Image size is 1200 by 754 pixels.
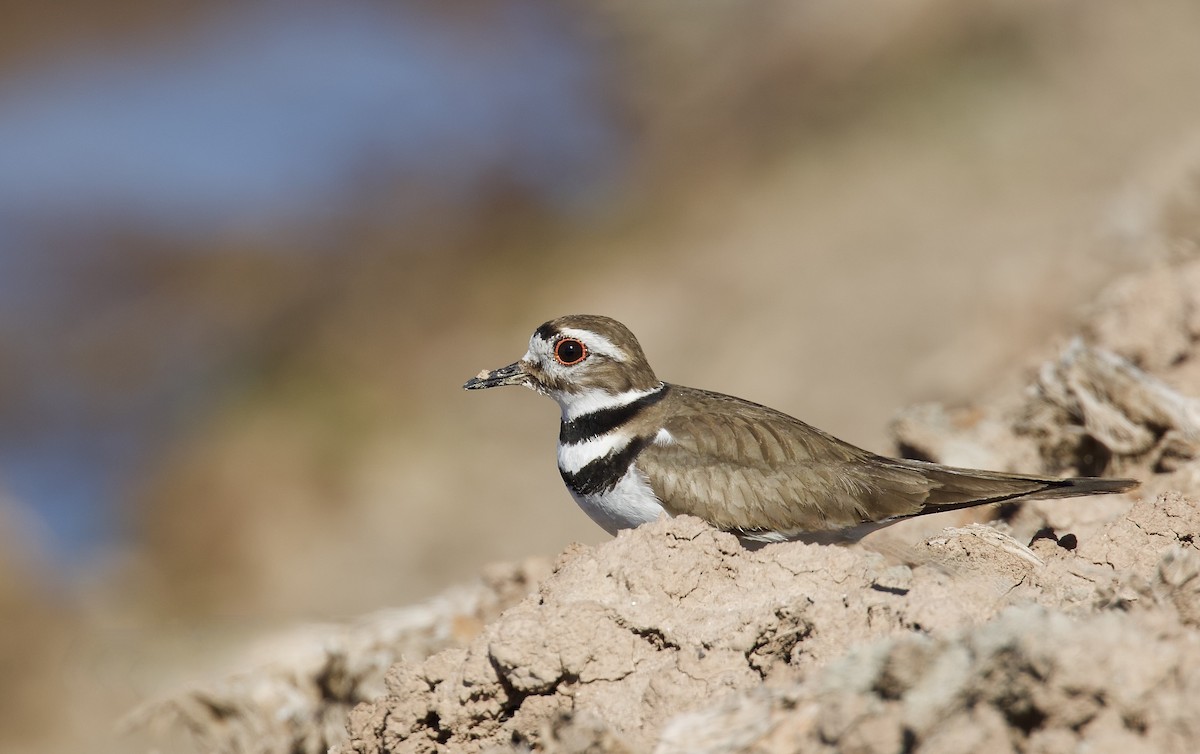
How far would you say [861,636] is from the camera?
351 centimetres

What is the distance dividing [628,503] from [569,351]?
98cm

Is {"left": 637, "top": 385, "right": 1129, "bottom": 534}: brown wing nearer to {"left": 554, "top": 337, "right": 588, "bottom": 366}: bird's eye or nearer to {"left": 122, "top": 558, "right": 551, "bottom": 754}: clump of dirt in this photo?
{"left": 554, "top": 337, "right": 588, "bottom": 366}: bird's eye

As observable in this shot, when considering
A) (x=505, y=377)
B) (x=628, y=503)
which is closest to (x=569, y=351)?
(x=505, y=377)

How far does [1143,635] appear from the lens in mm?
2779

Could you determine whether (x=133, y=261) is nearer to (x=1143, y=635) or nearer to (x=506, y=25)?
(x=506, y=25)

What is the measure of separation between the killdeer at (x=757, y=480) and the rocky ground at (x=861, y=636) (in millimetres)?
229

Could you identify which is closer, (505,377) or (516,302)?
(505,377)

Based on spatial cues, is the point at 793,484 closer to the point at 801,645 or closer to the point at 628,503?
the point at 628,503

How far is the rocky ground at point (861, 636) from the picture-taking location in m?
2.74

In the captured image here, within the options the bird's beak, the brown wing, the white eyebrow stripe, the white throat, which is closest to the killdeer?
the brown wing

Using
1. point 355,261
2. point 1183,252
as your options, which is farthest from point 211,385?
point 1183,252

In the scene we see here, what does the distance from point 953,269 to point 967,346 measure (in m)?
4.62

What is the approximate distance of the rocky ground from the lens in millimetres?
2740

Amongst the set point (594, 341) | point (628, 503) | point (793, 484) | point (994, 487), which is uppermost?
point (594, 341)
